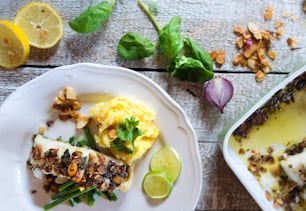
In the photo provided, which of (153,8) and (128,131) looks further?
(153,8)

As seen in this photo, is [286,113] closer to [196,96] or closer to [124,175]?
[196,96]

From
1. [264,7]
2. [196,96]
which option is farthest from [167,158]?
[264,7]

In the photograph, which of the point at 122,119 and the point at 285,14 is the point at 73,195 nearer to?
the point at 122,119

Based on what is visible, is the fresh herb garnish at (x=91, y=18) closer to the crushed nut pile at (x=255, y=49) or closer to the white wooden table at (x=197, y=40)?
the white wooden table at (x=197, y=40)

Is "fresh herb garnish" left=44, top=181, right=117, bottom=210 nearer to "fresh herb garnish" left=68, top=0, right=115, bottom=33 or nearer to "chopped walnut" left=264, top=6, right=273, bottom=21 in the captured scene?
"fresh herb garnish" left=68, top=0, right=115, bottom=33

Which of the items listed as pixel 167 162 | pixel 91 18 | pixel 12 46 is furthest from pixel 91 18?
pixel 167 162

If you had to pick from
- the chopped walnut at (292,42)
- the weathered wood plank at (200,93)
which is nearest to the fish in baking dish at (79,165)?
the weathered wood plank at (200,93)
